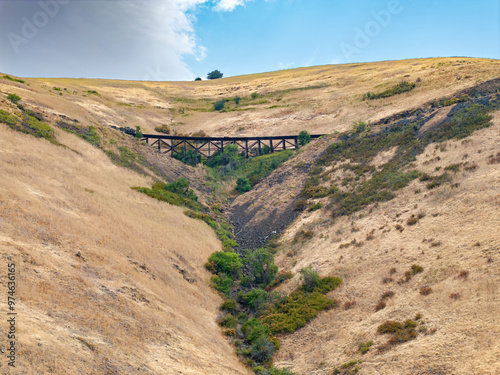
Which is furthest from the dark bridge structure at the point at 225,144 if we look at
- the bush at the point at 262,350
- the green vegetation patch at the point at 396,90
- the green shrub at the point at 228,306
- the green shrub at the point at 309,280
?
the bush at the point at 262,350

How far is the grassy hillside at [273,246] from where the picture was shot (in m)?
14.9

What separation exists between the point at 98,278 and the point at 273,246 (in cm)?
1914

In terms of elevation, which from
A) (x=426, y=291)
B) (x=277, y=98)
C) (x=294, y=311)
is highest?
(x=277, y=98)

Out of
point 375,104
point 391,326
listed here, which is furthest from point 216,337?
point 375,104

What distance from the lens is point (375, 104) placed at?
212ft

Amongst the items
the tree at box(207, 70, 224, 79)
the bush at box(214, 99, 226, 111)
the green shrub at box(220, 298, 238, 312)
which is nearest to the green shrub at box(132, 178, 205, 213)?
the green shrub at box(220, 298, 238, 312)

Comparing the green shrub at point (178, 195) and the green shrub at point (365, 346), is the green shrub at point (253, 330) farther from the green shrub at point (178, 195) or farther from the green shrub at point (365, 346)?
the green shrub at point (178, 195)

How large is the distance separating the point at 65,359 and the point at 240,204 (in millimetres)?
34534

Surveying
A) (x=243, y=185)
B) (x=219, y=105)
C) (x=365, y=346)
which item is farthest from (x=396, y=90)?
(x=365, y=346)

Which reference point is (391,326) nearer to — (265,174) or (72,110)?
(265,174)

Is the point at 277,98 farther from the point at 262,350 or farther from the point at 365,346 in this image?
the point at 365,346

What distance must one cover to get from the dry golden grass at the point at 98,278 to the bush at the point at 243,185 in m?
17.4

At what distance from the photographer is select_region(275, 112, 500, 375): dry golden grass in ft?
48.6

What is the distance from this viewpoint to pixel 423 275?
66.3 feet
